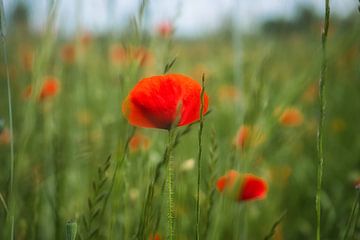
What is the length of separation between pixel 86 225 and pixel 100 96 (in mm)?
1499

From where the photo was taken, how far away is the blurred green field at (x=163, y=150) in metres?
0.53

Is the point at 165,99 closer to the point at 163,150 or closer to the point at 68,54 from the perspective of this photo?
the point at 163,150

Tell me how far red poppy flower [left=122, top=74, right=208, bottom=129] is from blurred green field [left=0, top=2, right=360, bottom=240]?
0.02 m

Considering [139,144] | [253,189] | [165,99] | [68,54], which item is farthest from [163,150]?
[68,54]

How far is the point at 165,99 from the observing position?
1.58ft

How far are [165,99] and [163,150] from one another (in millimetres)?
367

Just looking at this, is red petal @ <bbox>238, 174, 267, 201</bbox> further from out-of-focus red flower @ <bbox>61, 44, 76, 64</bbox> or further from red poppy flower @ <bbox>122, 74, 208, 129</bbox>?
out-of-focus red flower @ <bbox>61, 44, 76, 64</bbox>

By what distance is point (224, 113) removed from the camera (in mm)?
2074

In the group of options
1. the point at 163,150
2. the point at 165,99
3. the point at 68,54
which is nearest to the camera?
the point at 165,99

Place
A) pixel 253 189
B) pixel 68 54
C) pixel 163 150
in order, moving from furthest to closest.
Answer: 1. pixel 68 54
2. pixel 163 150
3. pixel 253 189

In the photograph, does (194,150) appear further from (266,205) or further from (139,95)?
(139,95)

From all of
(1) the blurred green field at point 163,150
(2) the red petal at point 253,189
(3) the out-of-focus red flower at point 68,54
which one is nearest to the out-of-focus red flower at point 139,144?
(1) the blurred green field at point 163,150

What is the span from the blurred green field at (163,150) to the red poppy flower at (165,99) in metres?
0.02

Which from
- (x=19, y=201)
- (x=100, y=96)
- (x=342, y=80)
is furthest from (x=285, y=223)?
(x=342, y=80)
